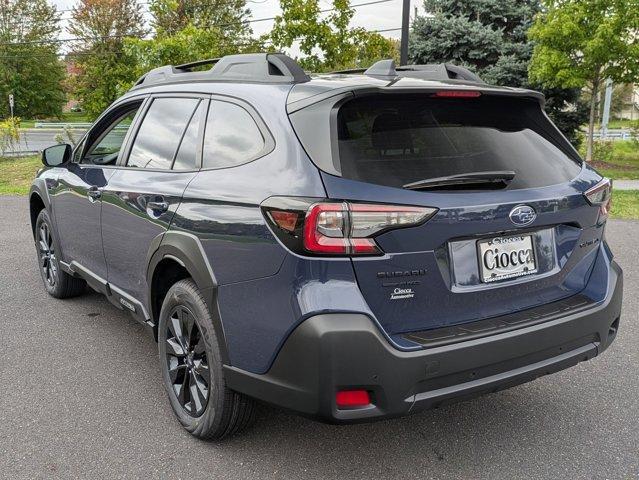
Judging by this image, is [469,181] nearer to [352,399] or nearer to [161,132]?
[352,399]

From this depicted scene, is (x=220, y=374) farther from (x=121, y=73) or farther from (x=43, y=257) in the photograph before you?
(x=121, y=73)

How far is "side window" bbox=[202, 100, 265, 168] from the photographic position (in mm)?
2658

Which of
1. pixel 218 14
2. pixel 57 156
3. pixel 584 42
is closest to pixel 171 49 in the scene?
pixel 584 42

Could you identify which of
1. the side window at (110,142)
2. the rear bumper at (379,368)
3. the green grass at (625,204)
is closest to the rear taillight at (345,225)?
the rear bumper at (379,368)

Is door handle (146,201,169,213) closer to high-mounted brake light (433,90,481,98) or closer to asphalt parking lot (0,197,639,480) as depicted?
asphalt parking lot (0,197,639,480)

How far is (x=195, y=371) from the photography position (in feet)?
9.53

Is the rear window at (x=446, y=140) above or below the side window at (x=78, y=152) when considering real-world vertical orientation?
above

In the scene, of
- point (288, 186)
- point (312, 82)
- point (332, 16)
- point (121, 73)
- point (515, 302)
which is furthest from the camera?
point (121, 73)

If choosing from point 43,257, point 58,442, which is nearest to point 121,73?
point 43,257

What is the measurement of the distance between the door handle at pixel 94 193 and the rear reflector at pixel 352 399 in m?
2.31

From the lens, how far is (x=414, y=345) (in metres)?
2.24

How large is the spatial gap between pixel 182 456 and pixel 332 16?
1419cm

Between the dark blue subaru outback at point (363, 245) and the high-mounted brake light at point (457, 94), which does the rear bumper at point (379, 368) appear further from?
the high-mounted brake light at point (457, 94)

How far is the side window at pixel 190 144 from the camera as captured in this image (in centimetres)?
303
